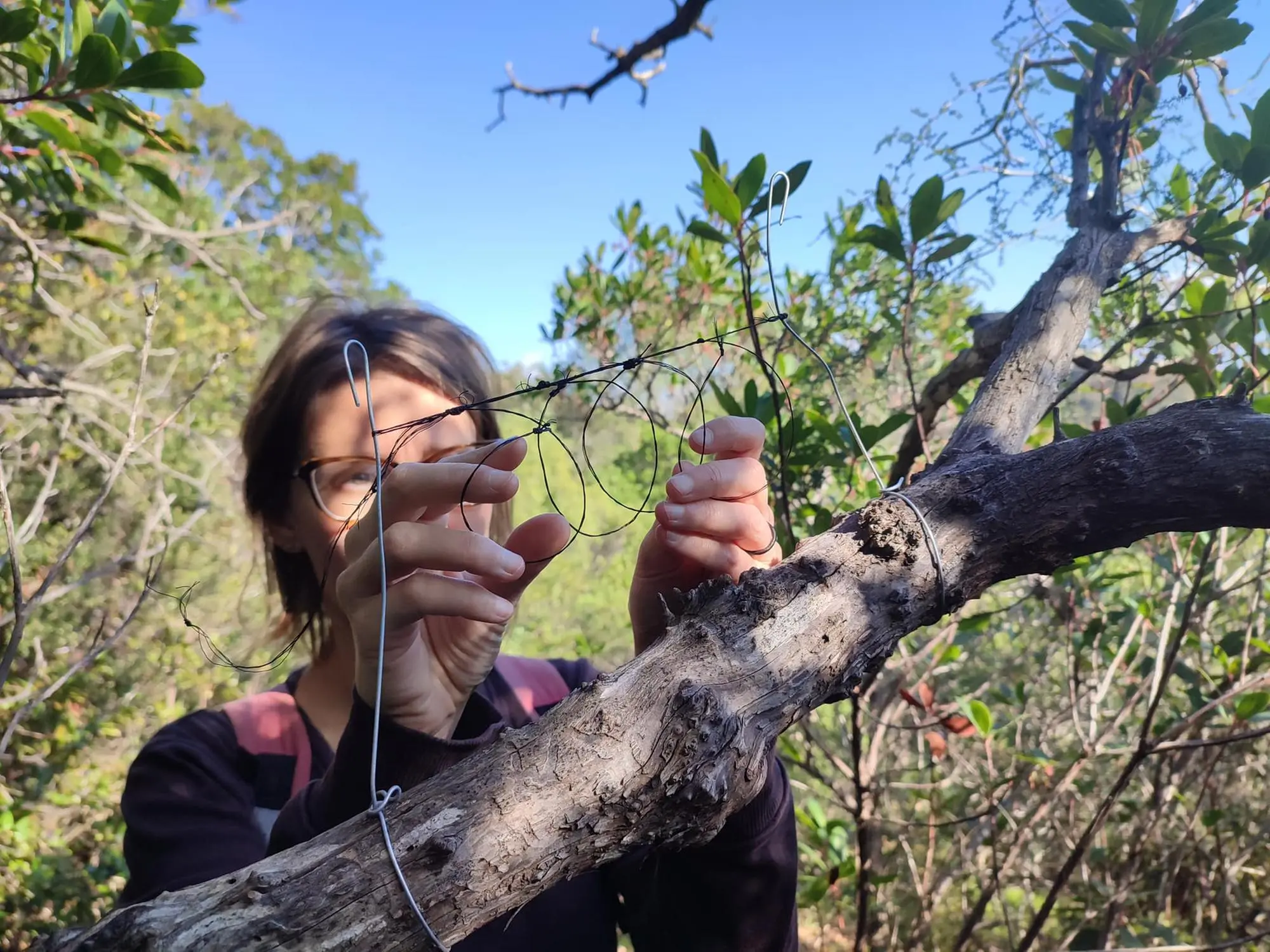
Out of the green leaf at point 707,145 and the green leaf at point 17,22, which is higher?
the green leaf at point 17,22

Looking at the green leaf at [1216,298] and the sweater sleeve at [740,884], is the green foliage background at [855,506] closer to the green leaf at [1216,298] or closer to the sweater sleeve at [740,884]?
the green leaf at [1216,298]

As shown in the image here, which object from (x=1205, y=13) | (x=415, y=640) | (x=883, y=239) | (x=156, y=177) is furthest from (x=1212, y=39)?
(x=156, y=177)

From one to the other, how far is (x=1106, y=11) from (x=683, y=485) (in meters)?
1.16

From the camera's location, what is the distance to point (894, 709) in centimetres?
240

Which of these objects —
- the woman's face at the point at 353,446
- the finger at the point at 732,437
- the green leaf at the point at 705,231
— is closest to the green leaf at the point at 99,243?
the woman's face at the point at 353,446

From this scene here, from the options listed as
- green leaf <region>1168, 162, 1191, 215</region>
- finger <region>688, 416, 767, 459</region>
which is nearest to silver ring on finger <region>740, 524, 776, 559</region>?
finger <region>688, 416, 767, 459</region>

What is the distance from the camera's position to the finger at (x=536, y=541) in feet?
2.80

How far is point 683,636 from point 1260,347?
1.59 metres

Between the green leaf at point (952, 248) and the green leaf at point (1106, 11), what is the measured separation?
0.39m

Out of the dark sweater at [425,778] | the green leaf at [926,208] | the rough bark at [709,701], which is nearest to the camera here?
the rough bark at [709,701]

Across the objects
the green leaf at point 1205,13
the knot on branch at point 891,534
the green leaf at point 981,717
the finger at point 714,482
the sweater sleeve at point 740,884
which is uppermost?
the green leaf at point 1205,13

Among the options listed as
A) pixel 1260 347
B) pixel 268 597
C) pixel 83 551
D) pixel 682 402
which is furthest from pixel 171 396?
pixel 1260 347

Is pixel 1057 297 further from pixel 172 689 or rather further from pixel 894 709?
pixel 172 689

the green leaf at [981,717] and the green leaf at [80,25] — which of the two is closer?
the green leaf at [80,25]
